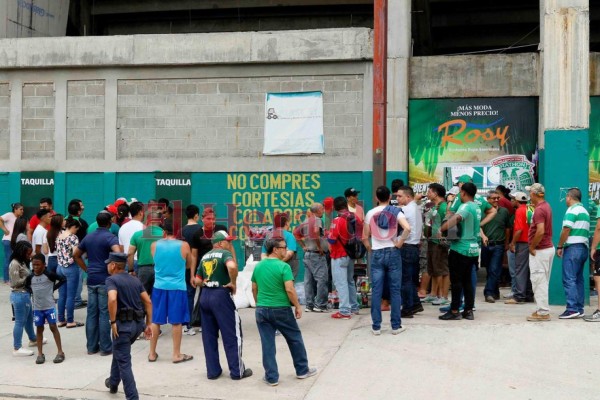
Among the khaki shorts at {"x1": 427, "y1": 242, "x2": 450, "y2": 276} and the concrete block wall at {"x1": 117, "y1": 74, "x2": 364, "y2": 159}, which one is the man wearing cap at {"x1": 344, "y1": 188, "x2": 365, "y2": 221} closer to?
the khaki shorts at {"x1": 427, "y1": 242, "x2": 450, "y2": 276}

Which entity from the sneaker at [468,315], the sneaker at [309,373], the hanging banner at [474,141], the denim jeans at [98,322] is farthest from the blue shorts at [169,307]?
the hanging banner at [474,141]

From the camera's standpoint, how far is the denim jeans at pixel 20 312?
9.07 m

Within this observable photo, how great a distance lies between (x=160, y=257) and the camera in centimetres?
885

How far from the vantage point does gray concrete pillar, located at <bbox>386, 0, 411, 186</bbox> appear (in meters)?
13.9

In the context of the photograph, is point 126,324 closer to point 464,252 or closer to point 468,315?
point 464,252

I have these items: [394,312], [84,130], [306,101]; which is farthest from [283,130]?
[394,312]

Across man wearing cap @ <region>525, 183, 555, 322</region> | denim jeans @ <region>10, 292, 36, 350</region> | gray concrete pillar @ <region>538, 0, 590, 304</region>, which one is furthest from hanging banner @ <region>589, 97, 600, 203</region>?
denim jeans @ <region>10, 292, 36, 350</region>

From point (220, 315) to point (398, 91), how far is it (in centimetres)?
762

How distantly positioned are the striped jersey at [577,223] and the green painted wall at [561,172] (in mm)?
1344

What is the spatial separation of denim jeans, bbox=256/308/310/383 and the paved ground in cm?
24

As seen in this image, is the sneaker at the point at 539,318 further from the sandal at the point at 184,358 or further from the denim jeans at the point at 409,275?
the sandal at the point at 184,358

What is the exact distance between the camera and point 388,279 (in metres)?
9.30

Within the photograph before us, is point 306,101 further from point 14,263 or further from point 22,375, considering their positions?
point 22,375

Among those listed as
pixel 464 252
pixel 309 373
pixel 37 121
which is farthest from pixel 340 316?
pixel 37 121
